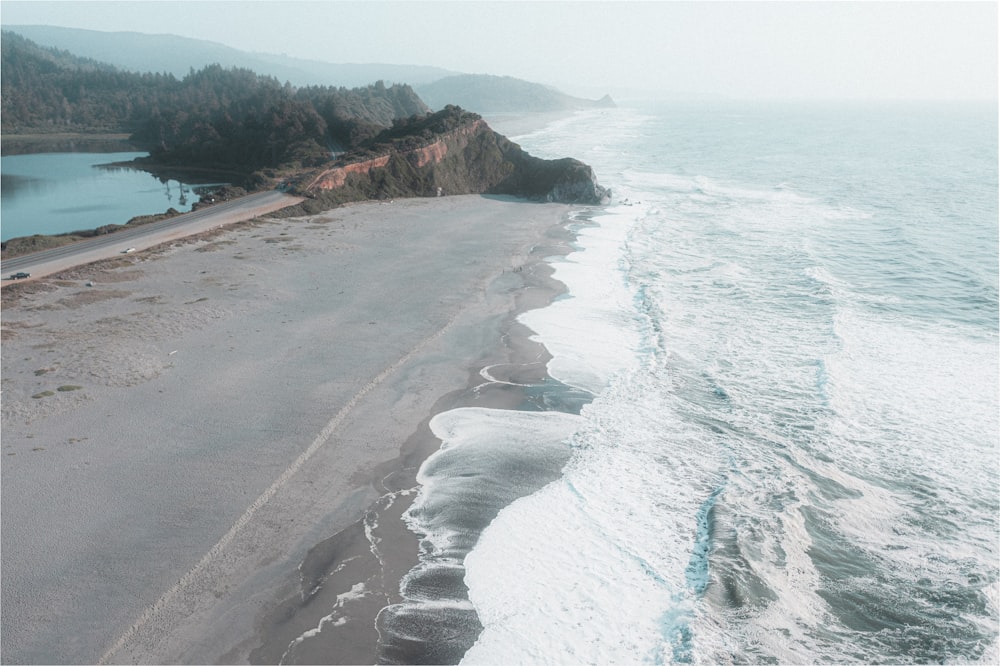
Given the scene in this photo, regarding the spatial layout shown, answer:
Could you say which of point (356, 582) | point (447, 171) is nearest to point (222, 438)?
point (356, 582)

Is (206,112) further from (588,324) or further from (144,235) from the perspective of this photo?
(588,324)

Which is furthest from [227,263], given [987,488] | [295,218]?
[987,488]

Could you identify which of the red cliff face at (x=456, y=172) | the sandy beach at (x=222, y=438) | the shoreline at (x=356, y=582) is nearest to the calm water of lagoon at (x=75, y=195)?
the red cliff face at (x=456, y=172)

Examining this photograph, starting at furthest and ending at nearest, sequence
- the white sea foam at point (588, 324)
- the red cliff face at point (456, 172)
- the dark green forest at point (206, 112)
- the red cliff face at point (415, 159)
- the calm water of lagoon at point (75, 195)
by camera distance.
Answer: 1. the dark green forest at point (206, 112)
2. the red cliff face at point (456, 172)
3. the red cliff face at point (415, 159)
4. the calm water of lagoon at point (75, 195)
5. the white sea foam at point (588, 324)

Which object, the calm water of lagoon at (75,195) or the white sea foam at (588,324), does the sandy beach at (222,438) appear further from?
the calm water of lagoon at (75,195)

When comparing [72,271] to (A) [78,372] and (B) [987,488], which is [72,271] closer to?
(A) [78,372]

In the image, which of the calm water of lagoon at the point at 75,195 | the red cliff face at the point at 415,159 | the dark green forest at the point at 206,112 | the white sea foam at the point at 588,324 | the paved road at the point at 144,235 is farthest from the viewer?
the dark green forest at the point at 206,112
